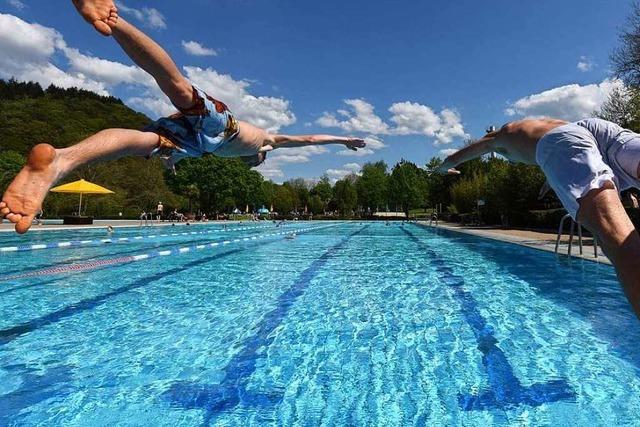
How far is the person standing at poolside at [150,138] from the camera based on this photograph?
224 cm

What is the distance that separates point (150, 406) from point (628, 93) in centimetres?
2531

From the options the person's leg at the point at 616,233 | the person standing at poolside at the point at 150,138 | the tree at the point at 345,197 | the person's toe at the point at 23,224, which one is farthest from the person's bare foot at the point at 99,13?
the tree at the point at 345,197

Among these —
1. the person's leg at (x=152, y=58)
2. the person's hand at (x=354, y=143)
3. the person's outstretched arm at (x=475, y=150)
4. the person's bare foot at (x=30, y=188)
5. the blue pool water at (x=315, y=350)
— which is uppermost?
the person's leg at (x=152, y=58)

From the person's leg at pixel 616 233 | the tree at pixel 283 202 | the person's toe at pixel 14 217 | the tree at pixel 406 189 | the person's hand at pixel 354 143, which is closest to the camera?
the person's leg at pixel 616 233

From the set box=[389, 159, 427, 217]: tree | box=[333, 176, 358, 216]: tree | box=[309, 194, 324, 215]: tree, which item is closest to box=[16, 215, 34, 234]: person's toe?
box=[389, 159, 427, 217]: tree

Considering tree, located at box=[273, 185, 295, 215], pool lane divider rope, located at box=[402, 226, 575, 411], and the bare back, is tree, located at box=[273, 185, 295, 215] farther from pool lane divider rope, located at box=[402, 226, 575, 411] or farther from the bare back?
the bare back

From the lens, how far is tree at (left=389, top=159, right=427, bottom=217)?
6525 centimetres

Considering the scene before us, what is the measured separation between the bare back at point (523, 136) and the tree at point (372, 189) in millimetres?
67924

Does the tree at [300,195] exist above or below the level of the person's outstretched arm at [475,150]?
above

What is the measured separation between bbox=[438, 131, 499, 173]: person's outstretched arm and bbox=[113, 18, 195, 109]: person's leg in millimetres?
1880

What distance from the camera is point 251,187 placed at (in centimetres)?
5981

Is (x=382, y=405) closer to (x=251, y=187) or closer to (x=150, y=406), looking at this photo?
(x=150, y=406)

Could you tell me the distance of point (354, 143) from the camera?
15.0ft

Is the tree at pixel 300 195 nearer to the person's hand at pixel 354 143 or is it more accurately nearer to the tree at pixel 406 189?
the tree at pixel 406 189
